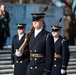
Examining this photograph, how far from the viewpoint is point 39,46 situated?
677 centimetres

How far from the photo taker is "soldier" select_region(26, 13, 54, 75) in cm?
666

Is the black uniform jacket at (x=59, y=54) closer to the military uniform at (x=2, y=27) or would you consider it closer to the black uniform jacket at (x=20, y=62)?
the black uniform jacket at (x=20, y=62)

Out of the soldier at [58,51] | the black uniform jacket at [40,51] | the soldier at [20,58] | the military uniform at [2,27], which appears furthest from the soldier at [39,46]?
the military uniform at [2,27]

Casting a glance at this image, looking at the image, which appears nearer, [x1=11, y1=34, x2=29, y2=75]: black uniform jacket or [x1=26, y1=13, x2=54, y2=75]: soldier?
[x1=26, y1=13, x2=54, y2=75]: soldier

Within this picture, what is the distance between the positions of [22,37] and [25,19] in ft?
33.0

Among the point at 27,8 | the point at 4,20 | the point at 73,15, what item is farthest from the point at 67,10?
the point at 4,20

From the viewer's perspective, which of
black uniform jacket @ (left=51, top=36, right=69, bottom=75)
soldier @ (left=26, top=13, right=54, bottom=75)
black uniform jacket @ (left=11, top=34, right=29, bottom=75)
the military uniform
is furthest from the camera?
the military uniform

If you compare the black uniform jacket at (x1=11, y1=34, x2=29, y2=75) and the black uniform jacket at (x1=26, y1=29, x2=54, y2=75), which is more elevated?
the black uniform jacket at (x1=26, y1=29, x2=54, y2=75)

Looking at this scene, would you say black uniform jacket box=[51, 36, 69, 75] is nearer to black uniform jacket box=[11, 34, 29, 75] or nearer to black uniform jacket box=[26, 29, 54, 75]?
black uniform jacket box=[11, 34, 29, 75]

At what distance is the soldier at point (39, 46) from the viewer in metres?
6.66

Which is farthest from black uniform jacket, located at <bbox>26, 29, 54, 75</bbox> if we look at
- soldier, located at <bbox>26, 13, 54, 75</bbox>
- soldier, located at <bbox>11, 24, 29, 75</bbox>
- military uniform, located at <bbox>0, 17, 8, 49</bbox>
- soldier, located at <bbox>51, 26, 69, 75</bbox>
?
military uniform, located at <bbox>0, 17, 8, 49</bbox>

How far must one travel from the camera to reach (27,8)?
1867 centimetres

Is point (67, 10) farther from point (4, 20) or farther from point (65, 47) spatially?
point (65, 47)

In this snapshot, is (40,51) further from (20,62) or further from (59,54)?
(59,54)
